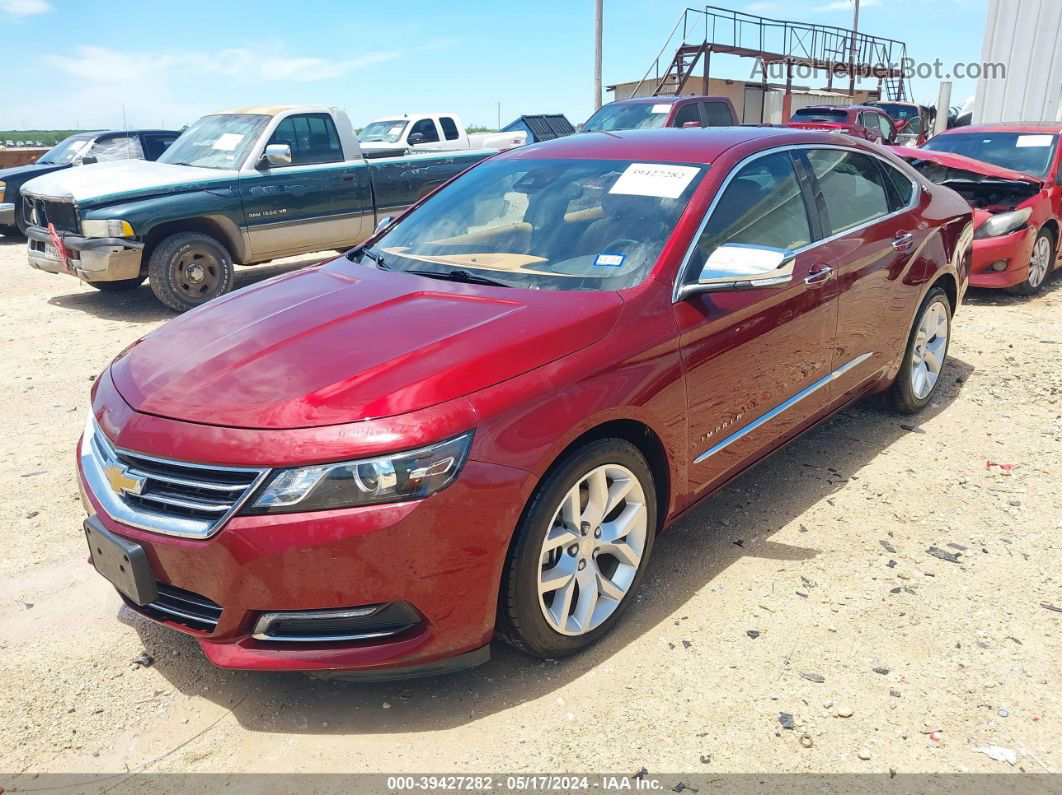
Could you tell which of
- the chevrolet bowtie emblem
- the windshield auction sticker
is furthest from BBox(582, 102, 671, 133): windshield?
the chevrolet bowtie emblem

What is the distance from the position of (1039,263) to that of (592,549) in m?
7.04

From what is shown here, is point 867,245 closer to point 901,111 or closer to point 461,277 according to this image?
point 461,277

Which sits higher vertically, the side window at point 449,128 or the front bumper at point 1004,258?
the side window at point 449,128

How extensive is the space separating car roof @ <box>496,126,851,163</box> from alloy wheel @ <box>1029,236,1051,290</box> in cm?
471

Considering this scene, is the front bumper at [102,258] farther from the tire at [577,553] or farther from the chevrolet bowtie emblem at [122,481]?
the tire at [577,553]

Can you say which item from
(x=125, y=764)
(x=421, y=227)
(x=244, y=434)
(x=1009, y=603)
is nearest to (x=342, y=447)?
(x=244, y=434)

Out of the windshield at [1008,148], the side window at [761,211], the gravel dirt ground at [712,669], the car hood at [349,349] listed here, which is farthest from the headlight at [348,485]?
the windshield at [1008,148]

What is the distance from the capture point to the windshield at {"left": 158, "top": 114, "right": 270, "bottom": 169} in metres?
8.27

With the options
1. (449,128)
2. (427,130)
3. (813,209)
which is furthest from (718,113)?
(813,209)

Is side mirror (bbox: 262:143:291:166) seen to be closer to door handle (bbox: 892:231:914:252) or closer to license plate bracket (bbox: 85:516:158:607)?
door handle (bbox: 892:231:914:252)

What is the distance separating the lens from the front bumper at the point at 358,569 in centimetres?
219

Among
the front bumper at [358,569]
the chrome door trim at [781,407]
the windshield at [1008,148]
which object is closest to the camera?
the front bumper at [358,569]

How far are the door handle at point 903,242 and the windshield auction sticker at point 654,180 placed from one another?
5.00 feet

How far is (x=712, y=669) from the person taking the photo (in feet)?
8.98
